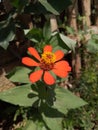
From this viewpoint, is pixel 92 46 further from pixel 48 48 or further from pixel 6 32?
pixel 6 32

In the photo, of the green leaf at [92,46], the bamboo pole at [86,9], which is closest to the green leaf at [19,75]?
the green leaf at [92,46]

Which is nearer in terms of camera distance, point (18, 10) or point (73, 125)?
point (18, 10)

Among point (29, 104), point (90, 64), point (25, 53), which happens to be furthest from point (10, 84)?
point (90, 64)

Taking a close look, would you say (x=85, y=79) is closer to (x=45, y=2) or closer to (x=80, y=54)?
(x=80, y=54)

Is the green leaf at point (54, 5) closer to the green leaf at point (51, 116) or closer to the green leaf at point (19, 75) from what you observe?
the green leaf at point (19, 75)

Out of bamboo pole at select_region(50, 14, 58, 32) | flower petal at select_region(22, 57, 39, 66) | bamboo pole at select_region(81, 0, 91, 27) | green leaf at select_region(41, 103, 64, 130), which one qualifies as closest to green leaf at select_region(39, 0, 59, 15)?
flower petal at select_region(22, 57, 39, 66)

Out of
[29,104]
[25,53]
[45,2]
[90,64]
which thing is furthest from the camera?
[90,64]
